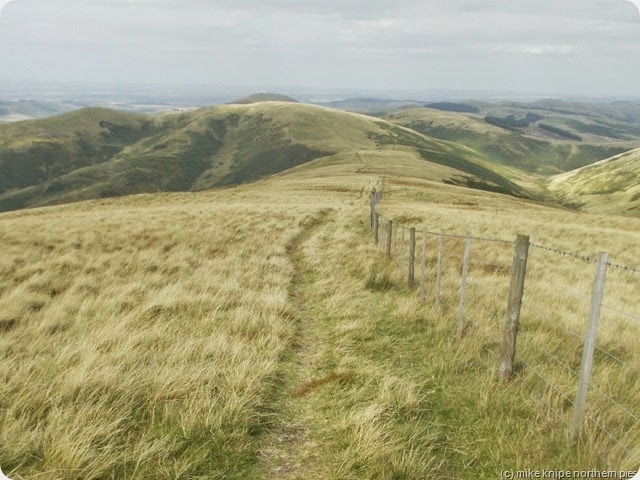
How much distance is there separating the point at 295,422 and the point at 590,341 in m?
3.54

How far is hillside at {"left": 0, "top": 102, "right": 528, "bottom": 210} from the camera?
13662cm

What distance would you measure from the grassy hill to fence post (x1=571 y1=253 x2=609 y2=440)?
0.21 metres

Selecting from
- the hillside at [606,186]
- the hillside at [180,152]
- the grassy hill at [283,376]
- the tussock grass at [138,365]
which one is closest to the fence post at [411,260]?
the grassy hill at [283,376]

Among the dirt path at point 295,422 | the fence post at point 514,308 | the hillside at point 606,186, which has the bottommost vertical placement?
the hillside at point 606,186

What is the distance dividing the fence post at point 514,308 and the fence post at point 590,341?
1294 mm

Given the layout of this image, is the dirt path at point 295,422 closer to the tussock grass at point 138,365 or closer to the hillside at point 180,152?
the tussock grass at point 138,365

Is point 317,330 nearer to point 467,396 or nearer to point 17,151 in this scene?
point 467,396

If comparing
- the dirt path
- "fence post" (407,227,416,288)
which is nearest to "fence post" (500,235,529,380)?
the dirt path

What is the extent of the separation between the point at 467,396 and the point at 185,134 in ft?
649

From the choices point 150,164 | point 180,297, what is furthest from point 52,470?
point 150,164

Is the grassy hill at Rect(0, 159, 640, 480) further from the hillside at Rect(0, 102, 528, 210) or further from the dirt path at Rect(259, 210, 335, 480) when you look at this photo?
the hillside at Rect(0, 102, 528, 210)

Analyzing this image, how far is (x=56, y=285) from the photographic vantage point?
10.8 m

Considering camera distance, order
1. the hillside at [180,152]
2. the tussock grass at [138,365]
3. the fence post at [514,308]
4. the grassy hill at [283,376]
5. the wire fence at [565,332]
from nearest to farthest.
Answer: the tussock grass at [138,365], the grassy hill at [283,376], the wire fence at [565,332], the fence post at [514,308], the hillside at [180,152]

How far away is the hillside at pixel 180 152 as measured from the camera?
13662cm
